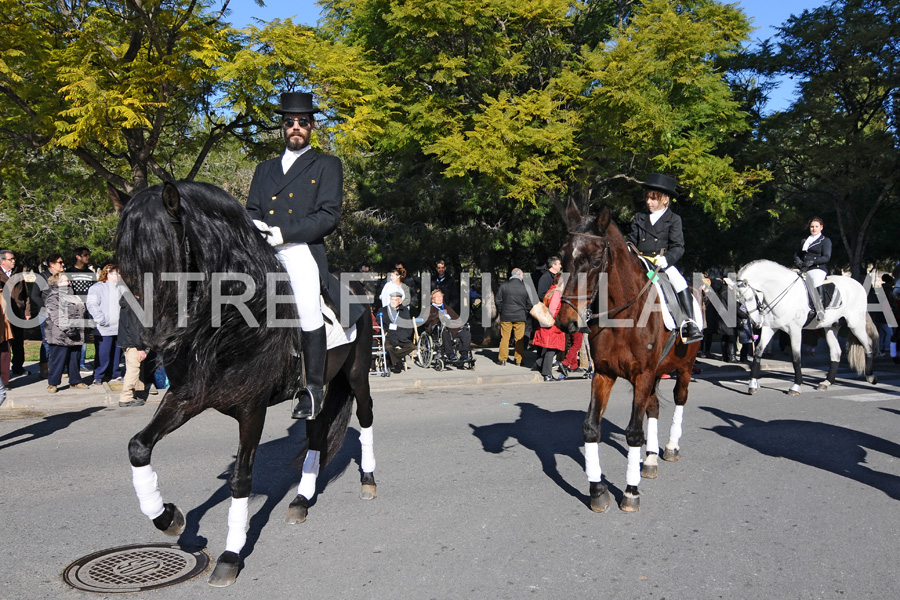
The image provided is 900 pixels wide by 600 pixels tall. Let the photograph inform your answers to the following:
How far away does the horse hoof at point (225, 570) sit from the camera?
435cm

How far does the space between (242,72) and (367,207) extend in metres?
12.2

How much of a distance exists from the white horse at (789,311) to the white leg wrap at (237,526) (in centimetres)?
1002

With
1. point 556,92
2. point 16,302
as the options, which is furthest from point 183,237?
point 556,92

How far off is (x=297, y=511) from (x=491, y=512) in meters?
1.49

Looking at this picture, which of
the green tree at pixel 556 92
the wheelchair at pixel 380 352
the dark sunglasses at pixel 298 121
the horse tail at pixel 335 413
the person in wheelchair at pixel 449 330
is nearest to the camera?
the dark sunglasses at pixel 298 121

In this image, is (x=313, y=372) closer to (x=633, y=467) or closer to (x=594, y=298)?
(x=594, y=298)

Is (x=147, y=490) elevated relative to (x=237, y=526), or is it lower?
elevated

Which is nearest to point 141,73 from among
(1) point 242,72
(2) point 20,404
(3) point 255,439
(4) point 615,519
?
(1) point 242,72

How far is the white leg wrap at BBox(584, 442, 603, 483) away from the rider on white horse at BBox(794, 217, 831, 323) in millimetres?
8650

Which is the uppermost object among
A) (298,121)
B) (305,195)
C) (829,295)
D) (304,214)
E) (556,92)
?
(556,92)

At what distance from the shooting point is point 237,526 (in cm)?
452

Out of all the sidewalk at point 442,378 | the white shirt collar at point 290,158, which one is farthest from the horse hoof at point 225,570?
the sidewalk at point 442,378

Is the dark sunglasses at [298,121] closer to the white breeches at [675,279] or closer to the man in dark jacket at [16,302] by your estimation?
the white breeches at [675,279]

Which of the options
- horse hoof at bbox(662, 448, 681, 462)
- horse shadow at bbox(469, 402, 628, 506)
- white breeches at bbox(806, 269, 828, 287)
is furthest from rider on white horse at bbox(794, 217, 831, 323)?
horse hoof at bbox(662, 448, 681, 462)
